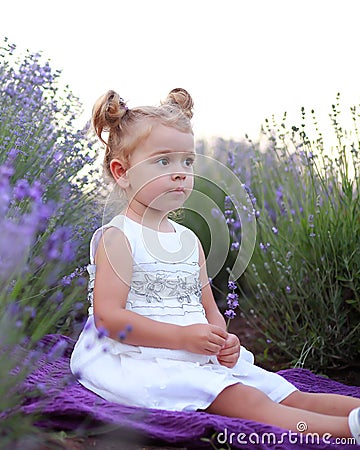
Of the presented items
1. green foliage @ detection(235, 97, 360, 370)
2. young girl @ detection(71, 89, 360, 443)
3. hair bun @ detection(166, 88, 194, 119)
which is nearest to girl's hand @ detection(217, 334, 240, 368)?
young girl @ detection(71, 89, 360, 443)

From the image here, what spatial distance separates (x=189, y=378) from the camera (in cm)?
188

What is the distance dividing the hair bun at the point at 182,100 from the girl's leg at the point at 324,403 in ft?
2.94

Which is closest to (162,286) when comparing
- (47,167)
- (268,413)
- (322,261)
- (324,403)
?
(268,413)

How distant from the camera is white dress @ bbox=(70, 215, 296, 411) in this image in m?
1.88

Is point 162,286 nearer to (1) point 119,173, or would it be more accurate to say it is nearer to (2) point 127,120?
(1) point 119,173

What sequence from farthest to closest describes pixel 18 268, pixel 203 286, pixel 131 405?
pixel 203 286, pixel 131 405, pixel 18 268

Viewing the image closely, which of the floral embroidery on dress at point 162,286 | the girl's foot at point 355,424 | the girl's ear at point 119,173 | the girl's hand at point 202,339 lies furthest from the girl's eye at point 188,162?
the girl's foot at point 355,424

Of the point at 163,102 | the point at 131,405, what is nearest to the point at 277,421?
the point at 131,405

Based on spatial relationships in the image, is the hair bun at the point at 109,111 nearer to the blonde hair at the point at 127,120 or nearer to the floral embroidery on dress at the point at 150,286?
the blonde hair at the point at 127,120

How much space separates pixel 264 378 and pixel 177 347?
0.30 metres

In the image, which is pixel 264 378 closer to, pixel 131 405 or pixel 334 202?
pixel 131 405

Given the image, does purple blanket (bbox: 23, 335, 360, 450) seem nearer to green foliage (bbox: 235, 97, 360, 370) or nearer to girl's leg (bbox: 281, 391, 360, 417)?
girl's leg (bbox: 281, 391, 360, 417)

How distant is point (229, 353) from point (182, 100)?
81 centimetres

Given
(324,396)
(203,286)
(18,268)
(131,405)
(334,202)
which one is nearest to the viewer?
(18,268)
